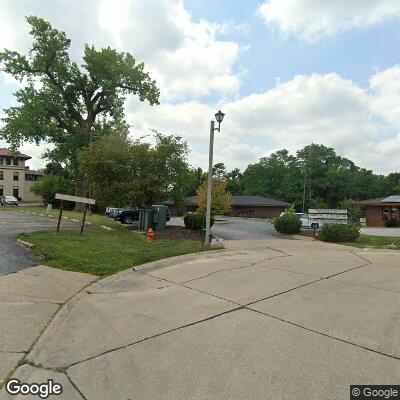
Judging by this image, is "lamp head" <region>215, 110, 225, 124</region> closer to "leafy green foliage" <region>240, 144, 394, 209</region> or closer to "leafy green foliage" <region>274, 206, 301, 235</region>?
"leafy green foliage" <region>274, 206, 301, 235</region>

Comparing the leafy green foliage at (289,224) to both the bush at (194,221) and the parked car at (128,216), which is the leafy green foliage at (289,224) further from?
the parked car at (128,216)

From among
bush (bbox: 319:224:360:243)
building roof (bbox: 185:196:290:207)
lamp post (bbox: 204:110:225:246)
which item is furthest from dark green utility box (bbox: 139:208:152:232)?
building roof (bbox: 185:196:290:207)

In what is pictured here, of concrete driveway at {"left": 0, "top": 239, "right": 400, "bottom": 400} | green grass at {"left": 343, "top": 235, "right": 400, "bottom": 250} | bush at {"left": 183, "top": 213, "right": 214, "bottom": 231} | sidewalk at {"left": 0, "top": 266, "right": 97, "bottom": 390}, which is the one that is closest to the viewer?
concrete driveway at {"left": 0, "top": 239, "right": 400, "bottom": 400}

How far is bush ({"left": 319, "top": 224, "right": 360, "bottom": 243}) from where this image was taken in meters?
17.5

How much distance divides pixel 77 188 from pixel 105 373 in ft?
108

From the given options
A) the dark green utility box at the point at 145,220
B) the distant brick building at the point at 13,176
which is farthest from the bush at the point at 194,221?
the distant brick building at the point at 13,176

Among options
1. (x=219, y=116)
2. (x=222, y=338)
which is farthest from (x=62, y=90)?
(x=222, y=338)

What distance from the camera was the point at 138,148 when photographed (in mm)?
17953

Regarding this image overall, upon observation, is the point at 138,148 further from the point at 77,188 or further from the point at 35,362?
the point at 77,188

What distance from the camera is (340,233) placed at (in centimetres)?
1756

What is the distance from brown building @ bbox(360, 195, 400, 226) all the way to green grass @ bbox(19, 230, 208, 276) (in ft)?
104

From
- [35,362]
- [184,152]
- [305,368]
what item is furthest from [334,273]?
[184,152]

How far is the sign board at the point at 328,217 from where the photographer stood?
1938 centimetres

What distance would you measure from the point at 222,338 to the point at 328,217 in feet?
54.6
